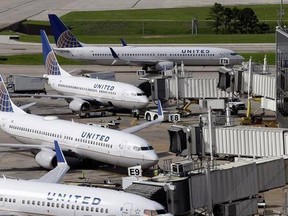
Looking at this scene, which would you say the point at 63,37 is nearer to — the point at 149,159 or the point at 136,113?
the point at 136,113

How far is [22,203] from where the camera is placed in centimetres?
5838

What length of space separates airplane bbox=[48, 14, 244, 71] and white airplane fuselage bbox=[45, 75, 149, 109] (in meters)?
26.9

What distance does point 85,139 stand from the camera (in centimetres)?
7675

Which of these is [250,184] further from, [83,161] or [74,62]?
[74,62]

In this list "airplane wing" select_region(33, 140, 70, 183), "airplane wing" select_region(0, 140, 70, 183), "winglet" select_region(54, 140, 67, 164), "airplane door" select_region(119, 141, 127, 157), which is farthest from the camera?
"airplane door" select_region(119, 141, 127, 157)

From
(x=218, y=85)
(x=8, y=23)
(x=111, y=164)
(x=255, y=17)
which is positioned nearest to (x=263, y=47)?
(x=255, y=17)

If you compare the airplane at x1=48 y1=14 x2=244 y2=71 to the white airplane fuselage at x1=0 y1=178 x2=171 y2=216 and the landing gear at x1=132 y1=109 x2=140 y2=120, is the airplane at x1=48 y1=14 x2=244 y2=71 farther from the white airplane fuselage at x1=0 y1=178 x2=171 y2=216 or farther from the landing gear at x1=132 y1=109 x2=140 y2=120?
the white airplane fuselage at x1=0 y1=178 x2=171 y2=216

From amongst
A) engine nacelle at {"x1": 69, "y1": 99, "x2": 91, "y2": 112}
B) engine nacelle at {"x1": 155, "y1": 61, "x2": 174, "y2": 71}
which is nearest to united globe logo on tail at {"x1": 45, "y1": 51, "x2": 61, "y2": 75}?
engine nacelle at {"x1": 69, "y1": 99, "x2": 91, "y2": 112}

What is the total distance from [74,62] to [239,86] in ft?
222

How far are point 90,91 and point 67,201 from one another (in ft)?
161

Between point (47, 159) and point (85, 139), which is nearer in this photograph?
point (85, 139)

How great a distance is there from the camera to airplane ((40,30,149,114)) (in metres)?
101

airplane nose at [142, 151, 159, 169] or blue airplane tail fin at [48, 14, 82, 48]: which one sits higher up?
blue airplane tail fin at [48, 14, 82, 48]

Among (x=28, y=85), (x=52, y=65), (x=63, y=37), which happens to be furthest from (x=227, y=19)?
(x=52, y=65)
